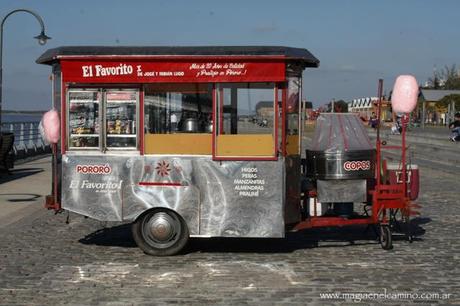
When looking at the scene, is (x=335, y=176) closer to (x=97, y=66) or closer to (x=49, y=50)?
(x=97, y=66)

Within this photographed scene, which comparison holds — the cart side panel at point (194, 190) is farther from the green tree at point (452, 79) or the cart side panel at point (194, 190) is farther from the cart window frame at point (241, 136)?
the green tree at point (452, 79)

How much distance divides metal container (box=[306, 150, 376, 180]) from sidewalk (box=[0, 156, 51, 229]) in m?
5.17

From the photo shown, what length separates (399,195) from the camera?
8500 mm

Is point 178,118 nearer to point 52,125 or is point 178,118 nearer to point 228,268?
point 52,125

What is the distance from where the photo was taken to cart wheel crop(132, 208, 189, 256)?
8180mm

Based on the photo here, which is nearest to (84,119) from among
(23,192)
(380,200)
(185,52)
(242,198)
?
(185,52)

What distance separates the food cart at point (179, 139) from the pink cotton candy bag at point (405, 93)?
3.82ft

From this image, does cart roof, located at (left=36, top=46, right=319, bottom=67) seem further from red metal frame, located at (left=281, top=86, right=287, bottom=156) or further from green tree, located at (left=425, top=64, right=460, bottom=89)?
green tree, located at (left=425, top=64, right=460, bottom=89)

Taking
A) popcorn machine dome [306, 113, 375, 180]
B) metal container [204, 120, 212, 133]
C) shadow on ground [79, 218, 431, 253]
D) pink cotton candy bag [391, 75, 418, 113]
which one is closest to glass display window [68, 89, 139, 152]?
metal container [204, 120, 212, 133]

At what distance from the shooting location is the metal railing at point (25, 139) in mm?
25438

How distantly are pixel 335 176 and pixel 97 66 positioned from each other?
324cm

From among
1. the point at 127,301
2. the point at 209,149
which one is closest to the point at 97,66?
the point at 209,149

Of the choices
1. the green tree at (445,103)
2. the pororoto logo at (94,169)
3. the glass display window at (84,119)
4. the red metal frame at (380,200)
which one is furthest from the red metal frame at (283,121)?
the green tree at (445,103)

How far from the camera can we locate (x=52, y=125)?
826 centimetres
